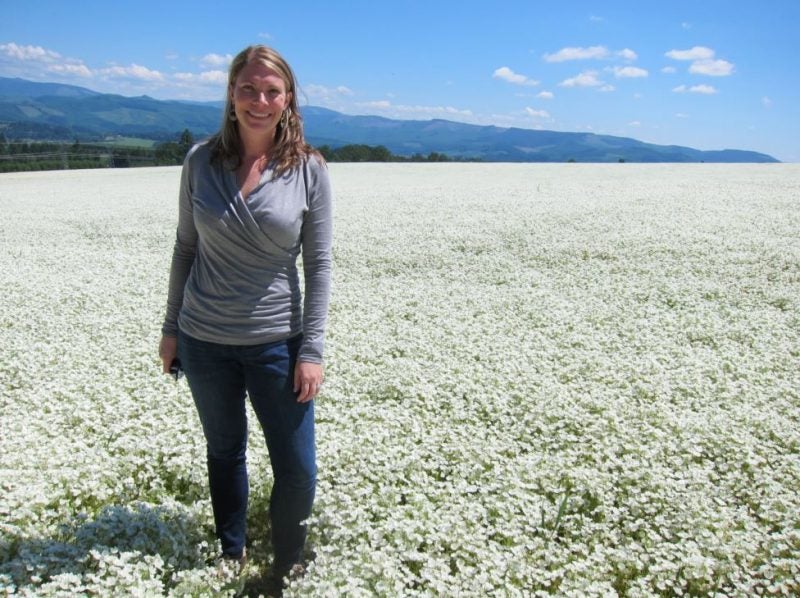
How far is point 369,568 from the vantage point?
13.1 feet

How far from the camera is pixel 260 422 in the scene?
363 cm

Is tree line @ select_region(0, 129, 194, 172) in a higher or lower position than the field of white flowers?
higher

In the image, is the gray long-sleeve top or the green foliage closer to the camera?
the gray long-sleeve top

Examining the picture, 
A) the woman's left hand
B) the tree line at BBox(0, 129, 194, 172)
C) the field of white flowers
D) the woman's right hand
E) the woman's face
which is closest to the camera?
the woman's face

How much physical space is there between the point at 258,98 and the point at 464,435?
13.4ft

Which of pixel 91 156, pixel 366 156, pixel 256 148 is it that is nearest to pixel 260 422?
pixel 256 148

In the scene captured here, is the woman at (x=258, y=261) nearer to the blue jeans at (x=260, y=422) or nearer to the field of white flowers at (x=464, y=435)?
the blue jeans at (x=260, y=422)

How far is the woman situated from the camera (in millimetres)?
3328

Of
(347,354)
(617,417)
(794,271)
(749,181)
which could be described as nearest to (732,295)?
(794,271)

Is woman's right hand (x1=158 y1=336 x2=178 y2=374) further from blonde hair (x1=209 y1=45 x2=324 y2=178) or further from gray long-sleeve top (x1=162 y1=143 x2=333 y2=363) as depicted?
blonde hair (x1=209 y1=45 x2=324 y2=178)

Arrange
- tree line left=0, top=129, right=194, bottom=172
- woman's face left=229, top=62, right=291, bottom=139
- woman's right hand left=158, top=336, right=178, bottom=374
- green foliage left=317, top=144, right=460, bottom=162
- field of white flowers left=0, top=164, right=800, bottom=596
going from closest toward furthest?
1. woman's face left=229, top=62, right=291, bottom=139
2. woman's right hand left=158, top=336, right=178, bottom=374
3. field of white flowers left=0, top=164, right=800, bottom=596
4. tree line left=0, top=129, right=194, bottom=172
5. green foliage left=317, top=144, right=460, bottom=162

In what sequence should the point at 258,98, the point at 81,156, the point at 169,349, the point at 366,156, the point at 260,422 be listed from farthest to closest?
the point at 366,156 < the point at 81,156 < the point at 169,349 < the point at 260,422 < the point at 258,98

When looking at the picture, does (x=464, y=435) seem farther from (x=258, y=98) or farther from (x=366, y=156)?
(x=366, y=156)

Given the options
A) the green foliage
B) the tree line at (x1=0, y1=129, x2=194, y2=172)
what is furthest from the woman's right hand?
the green foliage
